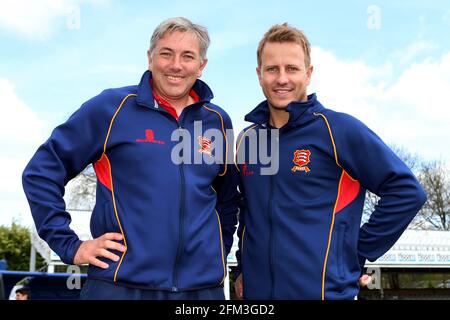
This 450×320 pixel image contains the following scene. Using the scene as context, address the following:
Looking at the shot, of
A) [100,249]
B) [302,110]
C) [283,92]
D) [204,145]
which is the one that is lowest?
[100,249]

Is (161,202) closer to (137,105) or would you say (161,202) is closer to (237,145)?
(137,105)

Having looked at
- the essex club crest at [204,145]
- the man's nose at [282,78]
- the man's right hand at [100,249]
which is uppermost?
the man's nose at [282,78]

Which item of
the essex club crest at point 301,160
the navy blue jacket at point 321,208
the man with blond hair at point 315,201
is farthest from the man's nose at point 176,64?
the essex club crest at point 301,160

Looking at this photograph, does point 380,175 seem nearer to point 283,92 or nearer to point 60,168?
point 283,92

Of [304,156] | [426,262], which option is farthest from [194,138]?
[426,262]

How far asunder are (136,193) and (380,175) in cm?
135

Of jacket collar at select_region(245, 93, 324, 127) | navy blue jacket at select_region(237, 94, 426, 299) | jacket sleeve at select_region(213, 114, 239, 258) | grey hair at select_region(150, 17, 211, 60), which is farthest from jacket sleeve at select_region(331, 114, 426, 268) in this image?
grey hair at select_region(150, 17, 211, 60)

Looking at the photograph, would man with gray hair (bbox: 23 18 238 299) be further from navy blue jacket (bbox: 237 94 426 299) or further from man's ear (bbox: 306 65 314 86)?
man's ear (bbox: 306 65 314 86)

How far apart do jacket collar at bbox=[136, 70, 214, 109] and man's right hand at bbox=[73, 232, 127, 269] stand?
2.43 feet

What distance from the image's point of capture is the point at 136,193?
2.82 m

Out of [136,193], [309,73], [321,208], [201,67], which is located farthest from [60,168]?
[309,73]

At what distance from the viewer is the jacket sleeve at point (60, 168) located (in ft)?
9.19

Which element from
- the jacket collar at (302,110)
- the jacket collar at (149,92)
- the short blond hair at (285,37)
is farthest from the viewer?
the short blond hair at (285,37)

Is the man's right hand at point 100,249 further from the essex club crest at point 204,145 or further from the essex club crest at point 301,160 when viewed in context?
the essex club crest at point 301,160
